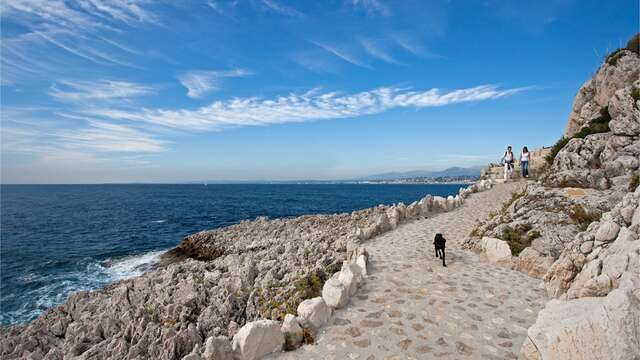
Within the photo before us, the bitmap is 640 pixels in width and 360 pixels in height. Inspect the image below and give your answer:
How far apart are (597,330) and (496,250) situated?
8.18 m

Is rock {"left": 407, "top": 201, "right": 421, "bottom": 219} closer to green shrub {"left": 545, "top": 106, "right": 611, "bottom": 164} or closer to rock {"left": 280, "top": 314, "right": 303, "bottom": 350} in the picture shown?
green shrub {"left": 545, "top": 106, "right": 611, "bottom": 164}

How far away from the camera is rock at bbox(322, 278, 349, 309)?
852cm

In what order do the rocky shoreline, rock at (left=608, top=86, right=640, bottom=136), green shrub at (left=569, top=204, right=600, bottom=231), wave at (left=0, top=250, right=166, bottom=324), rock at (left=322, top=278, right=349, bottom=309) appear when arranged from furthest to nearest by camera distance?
wave at (left=0, top=250, right=166, bottom=324), rock at (left=608, top=86, right=640, bottom=136), green shrub at (left=569, top=204, right=600, bottom=231), the rocky shoreline, rock at (left=322, top=278, right=349, bottom=309)

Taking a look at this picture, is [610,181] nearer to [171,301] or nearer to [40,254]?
[171,301]

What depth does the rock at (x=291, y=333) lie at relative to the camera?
706 cm

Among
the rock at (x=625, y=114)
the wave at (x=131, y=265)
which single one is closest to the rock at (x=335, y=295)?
the rock at (x=625, y=114)

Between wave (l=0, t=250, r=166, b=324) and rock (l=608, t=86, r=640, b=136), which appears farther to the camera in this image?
wave (l=0, t=250, r=166, b=324)

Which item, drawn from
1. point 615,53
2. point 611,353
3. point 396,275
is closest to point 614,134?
point 615,53

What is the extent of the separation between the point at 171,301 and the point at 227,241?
53.8 feet

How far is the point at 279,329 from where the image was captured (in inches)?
279

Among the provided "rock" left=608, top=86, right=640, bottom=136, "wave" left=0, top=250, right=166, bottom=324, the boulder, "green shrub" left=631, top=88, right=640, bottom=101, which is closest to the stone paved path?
the boulder

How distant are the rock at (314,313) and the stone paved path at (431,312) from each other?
0.60 ft

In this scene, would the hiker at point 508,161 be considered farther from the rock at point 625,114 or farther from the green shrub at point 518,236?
the green shrub at point 518,236

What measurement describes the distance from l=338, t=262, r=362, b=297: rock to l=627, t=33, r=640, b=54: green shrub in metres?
31.8
